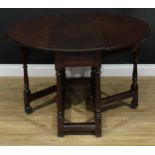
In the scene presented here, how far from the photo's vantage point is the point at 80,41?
1774 mm

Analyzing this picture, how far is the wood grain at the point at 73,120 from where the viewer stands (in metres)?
1.97

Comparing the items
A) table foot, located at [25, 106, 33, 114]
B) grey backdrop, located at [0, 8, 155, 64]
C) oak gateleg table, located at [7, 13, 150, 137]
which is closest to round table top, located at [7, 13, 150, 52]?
oak gateleg table, located at [7, 13, 150, 137]

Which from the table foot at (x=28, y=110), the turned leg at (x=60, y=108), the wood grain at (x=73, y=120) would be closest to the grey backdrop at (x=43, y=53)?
the wood grain at (x=73, y=120)

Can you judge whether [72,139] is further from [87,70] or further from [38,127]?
[87,70]

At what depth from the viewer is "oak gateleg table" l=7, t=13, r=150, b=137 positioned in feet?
5.65

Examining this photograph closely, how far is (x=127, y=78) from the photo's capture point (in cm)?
290

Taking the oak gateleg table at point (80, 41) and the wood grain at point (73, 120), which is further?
the wood grain at point (73, 120)

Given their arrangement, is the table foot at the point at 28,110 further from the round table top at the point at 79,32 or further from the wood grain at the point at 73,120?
the round table top at the point at 79,32

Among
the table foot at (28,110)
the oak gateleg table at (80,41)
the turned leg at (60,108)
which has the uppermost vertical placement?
the oak gateleg table at (80,41)

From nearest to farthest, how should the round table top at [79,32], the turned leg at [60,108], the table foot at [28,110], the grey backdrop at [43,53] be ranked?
the round table top at [79,32], the turned leg at [60,108], the table foot at [28,110], the grey backdrop at [43,53]

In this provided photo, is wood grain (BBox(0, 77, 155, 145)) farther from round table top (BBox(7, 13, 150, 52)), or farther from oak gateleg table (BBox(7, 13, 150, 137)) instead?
round table top (BBox(7, 13, 150, 52))

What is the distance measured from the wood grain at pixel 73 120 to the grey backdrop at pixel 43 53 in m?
0.29

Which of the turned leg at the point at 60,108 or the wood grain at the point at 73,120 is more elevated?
the turned leg at the point at 60,108
